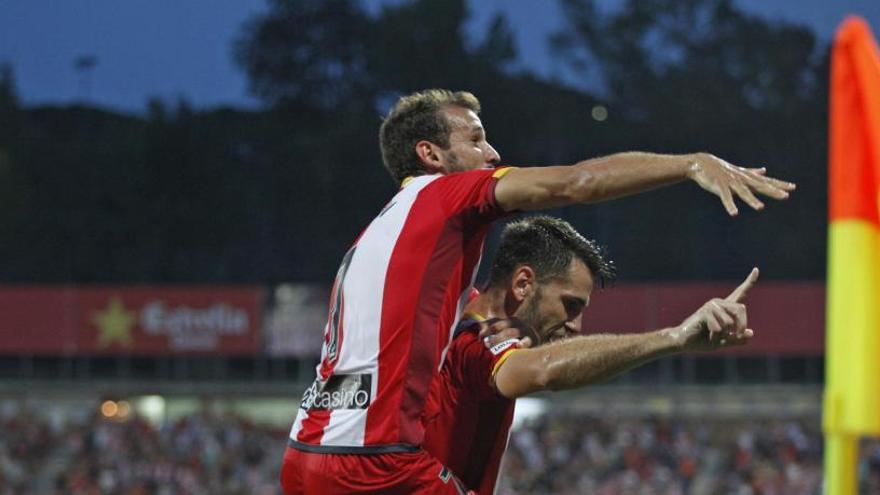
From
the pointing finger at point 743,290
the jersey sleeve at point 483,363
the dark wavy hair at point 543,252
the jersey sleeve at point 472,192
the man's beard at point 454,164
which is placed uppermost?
the man's beard at point 454,164

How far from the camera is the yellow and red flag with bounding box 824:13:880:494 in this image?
94.5 inches

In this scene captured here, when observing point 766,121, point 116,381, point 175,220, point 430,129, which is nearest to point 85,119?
point 175,220

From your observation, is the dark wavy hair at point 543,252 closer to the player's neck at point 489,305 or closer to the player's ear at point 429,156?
the player's neck at point 489,305

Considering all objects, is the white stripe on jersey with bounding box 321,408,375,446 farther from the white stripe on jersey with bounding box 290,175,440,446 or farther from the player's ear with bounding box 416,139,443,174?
the player's ear with bounding box 416,139,443,174

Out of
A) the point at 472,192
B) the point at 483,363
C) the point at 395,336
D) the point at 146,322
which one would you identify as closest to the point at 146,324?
the point at 146,322

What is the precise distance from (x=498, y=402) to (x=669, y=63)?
38.9 meters

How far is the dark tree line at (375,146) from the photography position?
3584cm

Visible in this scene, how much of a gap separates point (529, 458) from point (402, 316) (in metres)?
17.6

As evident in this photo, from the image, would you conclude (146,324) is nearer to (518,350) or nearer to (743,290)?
(518,350)

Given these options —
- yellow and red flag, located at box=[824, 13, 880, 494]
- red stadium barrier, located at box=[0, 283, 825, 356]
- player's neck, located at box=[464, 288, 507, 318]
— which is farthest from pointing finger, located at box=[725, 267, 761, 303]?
red stadium barrier, located at box=[0, 283, 825, 356]

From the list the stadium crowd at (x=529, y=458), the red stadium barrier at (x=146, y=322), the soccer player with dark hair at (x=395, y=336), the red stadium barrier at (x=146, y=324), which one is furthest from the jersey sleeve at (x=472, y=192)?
the red stadium barrier at (x=146, y=324)

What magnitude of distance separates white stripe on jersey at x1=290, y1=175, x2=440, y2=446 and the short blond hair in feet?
0.72

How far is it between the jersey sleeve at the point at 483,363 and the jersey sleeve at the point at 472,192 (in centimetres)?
44

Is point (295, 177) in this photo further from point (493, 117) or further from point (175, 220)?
point (493, 117)
